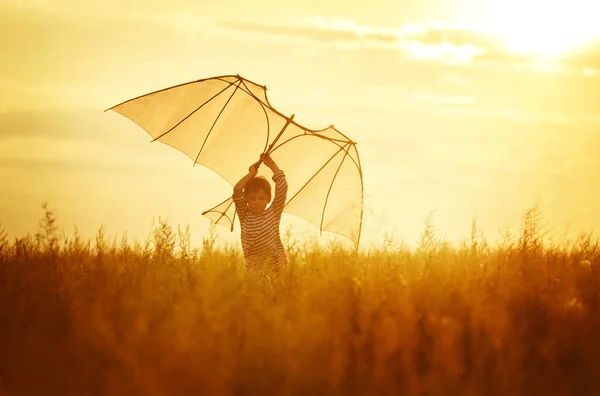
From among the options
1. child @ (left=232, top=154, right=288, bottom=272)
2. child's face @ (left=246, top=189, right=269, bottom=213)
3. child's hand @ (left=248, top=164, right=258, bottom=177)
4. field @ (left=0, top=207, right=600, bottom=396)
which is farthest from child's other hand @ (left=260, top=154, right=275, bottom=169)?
field @ (left=0, top=207, right=600, bottom=396)

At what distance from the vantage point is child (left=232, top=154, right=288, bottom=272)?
7484 mm

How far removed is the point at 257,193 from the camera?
777cm

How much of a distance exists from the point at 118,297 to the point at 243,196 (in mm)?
3346

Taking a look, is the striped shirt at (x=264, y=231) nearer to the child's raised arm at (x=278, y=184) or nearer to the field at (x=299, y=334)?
the child's raised arm at (x=278, y=184)

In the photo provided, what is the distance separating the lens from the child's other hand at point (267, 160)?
770 cm

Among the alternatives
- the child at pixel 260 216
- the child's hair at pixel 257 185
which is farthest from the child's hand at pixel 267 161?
A: the child's hair at pixel 257 185

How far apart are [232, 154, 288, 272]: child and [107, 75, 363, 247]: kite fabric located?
356 millimetres

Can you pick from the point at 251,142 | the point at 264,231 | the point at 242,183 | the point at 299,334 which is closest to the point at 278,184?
the point at 242,183

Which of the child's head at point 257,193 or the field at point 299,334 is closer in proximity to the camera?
the field at point 299,334

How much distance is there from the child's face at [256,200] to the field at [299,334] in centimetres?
240

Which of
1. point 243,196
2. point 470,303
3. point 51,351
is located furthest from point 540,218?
point 51,351

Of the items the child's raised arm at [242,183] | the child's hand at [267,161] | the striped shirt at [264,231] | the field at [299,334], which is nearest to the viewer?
the field at [299,334]

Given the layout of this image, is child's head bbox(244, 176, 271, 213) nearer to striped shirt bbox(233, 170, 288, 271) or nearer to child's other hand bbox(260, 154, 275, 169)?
striped shirt bbox(233, 170, 288, 271)

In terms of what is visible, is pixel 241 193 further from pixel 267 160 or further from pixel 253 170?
pixel 267 160
